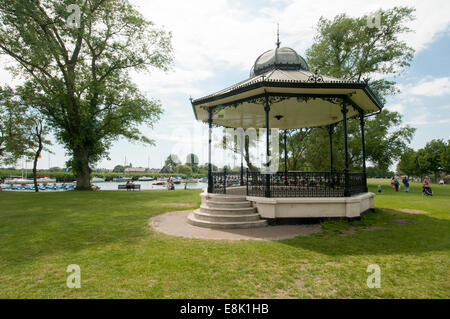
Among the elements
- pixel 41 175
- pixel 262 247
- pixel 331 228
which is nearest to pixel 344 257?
pixel 262 247

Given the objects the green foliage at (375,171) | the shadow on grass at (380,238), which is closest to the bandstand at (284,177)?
the shadow on grass at (380,238)

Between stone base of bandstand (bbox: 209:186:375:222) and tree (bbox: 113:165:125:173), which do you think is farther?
tree (bbox: 113:165:125:173)

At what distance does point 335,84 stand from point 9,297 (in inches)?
360

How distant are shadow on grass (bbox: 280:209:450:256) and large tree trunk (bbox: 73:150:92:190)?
2176cm

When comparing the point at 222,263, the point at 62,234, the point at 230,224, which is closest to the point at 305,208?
the point at 230,224

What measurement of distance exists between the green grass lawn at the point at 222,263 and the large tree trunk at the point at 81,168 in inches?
644

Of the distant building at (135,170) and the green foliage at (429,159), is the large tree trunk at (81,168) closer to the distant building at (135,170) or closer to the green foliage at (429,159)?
the green foliage at (429,159)

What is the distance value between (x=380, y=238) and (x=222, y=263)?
448 cm

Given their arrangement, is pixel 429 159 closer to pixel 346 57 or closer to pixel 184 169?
pixel 346 57

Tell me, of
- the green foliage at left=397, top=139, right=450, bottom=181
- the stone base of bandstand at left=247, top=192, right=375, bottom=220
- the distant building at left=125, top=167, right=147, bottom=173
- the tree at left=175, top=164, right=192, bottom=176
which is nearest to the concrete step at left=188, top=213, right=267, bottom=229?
the stone base of bandstand at left=247, top=192, right=375, bottom=220

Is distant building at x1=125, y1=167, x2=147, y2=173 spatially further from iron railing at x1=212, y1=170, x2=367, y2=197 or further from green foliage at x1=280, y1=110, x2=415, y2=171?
iron railing at x1=212, y1=170, x2=367, y2=197

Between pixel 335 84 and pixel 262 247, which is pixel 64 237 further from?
→ pixel 335 84

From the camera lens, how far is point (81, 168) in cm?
2216

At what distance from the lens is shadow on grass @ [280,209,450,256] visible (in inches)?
205
